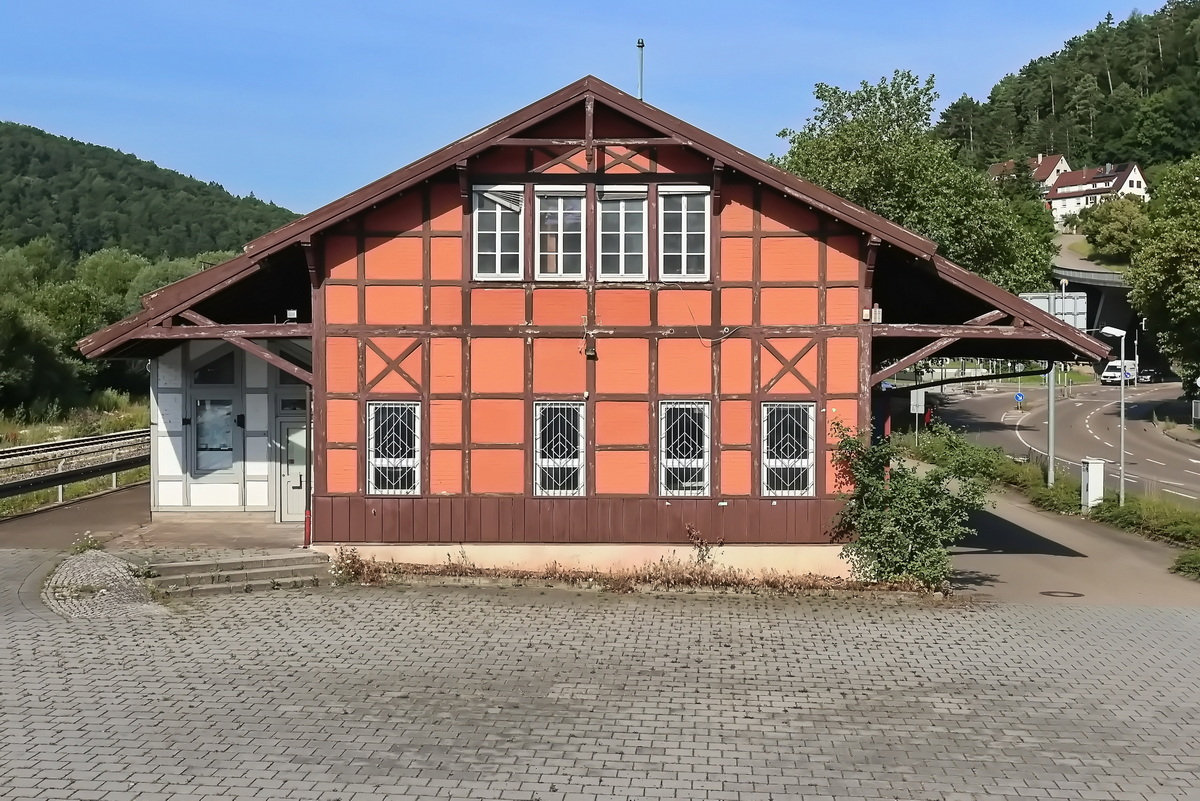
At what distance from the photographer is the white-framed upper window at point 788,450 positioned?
15367 millimetres

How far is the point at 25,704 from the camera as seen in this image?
9.50 metres

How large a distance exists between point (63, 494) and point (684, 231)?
14776mm

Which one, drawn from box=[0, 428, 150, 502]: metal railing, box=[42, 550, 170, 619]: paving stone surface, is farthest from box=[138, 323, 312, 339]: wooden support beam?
box=[0, 428, 150, 502]: metal railing

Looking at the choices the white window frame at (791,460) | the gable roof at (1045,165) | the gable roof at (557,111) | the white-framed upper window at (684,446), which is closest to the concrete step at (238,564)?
the gable roof at (557,111)

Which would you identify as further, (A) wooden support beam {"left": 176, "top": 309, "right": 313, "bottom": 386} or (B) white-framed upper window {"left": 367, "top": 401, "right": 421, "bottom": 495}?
(B) white-framed upper window {"left": 367, "top": 401, "right": 421, "bottom": 495}

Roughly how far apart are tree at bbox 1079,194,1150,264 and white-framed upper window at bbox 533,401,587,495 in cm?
8275

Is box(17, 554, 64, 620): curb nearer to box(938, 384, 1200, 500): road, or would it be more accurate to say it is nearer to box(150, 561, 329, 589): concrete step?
box(150, 561, 329, 589): concrete step

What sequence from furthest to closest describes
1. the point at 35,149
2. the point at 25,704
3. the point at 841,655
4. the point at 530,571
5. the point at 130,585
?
the point at 35,149 < the point at 530,571 < the point at 130,585 < the point at 841,655 < the point at 25,704

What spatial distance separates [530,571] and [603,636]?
308cm

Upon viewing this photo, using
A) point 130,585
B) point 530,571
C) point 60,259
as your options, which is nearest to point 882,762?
point 530,571

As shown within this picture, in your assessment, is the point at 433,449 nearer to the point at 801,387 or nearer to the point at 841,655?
the point at 801,387

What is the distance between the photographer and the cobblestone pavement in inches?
315

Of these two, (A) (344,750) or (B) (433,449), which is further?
(B) (433,449)

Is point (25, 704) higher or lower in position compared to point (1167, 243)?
lower
